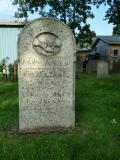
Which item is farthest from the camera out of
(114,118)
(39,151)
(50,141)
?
(114,118)

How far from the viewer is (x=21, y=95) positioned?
7094mm

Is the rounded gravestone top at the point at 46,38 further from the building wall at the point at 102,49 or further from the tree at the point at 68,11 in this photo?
the building wall at the point at 102,49

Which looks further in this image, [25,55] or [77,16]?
[77,16]

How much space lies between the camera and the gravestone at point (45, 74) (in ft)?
23.0

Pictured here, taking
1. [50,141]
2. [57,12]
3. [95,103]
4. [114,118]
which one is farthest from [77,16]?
[50,141]

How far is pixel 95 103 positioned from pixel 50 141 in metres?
4.02

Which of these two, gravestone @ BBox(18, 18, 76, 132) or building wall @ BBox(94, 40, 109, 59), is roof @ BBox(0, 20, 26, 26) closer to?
building wall @ BBox(94, 40, 109, 59)

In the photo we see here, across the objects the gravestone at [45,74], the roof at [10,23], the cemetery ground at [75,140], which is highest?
the roof at [10,23]

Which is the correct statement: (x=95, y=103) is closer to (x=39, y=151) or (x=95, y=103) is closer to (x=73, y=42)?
(x=73, y=42)

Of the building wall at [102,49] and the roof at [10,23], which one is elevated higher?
the roof at [10,23]

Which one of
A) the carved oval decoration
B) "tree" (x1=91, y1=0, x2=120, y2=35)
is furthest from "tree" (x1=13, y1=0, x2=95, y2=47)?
the carved oval decoration

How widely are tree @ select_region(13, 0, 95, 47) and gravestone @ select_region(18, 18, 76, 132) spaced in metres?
22.0

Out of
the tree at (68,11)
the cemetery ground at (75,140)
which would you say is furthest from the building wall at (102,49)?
the cemetery ground at (75,140)

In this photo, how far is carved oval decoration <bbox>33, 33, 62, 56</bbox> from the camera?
7.05m
